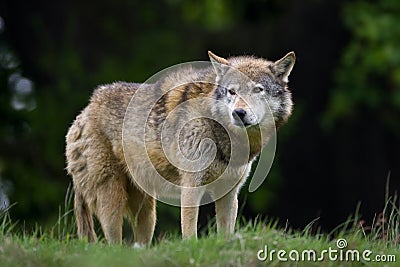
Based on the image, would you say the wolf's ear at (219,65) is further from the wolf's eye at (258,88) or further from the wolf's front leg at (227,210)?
the wolf's front leg at (227,210)

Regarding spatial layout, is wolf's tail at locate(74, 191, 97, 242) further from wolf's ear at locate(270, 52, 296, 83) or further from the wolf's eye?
wolf's ear at locate(270, 52, 296, 83)

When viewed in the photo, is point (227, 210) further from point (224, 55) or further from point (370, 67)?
point (224, 55)

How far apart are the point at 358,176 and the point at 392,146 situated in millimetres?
819

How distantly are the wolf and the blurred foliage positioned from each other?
Result: 20.0 feet

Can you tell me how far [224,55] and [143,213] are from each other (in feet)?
23.3

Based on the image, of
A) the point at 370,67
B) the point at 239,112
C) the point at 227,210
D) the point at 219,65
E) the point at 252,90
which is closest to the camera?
the point at 239,112

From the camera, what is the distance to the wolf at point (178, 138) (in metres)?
6.92

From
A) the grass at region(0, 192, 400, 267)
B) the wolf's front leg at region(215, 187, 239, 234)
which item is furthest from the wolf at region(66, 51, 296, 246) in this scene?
the grass at region(0, 192, 400, 267)

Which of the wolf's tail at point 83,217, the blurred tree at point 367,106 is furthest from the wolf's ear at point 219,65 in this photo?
the blurred tree at point 367,106

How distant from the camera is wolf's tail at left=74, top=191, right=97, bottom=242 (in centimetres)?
760

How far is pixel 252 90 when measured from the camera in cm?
688

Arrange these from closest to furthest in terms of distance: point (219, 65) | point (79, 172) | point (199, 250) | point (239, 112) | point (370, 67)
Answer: point (199, 250), point (239, 112), point (219, 65), point (79, 172), point (370, 67)

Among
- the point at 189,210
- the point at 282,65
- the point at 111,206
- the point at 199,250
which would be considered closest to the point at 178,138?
the point at 189,210

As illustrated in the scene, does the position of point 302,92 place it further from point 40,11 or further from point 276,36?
point 40,11
